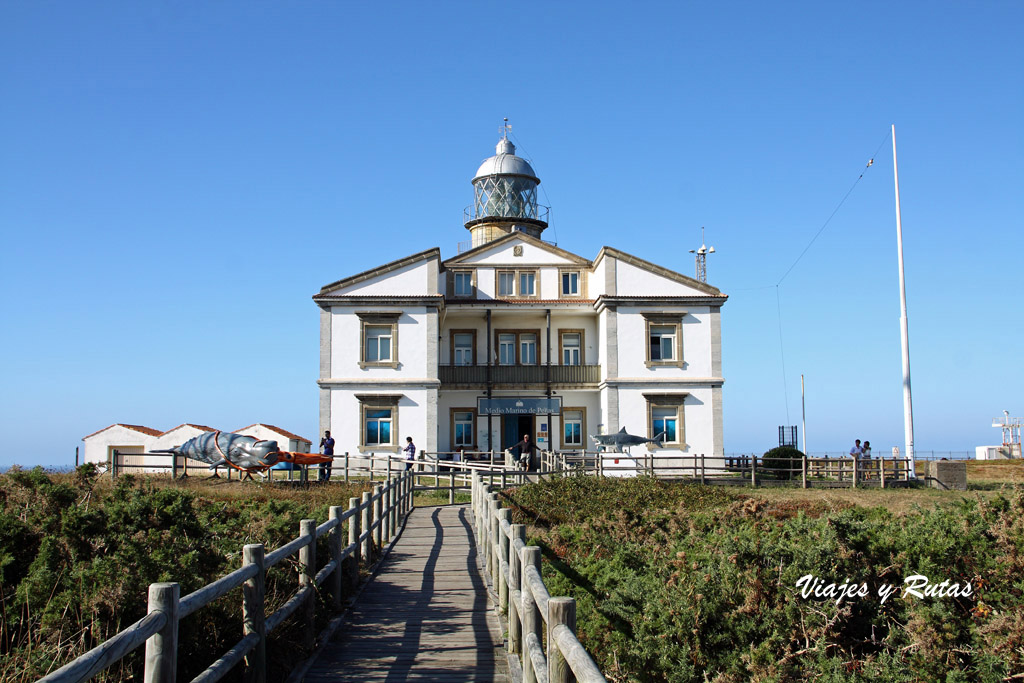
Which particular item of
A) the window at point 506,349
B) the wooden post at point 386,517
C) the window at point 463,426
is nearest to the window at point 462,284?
the window at point 506,349

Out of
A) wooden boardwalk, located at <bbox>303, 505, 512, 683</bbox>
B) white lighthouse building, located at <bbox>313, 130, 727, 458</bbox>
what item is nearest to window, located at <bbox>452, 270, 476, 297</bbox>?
white lighthouse building, located at <bbox>313, 130, 727, 458</bbox>

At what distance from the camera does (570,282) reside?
38.4 metres

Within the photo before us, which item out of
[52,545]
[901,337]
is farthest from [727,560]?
[901,337]

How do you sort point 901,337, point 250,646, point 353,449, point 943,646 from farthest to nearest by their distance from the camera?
point 353,449 < point 901,337 < point 943,646 < point 250,646

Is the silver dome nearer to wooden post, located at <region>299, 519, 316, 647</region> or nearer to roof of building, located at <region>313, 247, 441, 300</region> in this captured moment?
roof of building, located at <region>313, 247, 441, 300</region>

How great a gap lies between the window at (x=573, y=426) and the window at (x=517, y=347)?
2653 mm

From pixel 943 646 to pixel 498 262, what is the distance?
32076mm

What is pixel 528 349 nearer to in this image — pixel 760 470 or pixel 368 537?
pixel 760 470

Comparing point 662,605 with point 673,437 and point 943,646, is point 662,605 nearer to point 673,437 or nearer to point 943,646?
point 943,646

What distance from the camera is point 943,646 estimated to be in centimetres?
682

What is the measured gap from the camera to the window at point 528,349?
38656mm

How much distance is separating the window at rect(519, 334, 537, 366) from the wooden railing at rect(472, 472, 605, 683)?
2869 cm

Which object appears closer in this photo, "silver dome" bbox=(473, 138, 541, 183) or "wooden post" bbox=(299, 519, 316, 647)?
"wooden post" bbox=(299, 519, 316, 647)

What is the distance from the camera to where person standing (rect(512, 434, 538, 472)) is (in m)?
32.2
